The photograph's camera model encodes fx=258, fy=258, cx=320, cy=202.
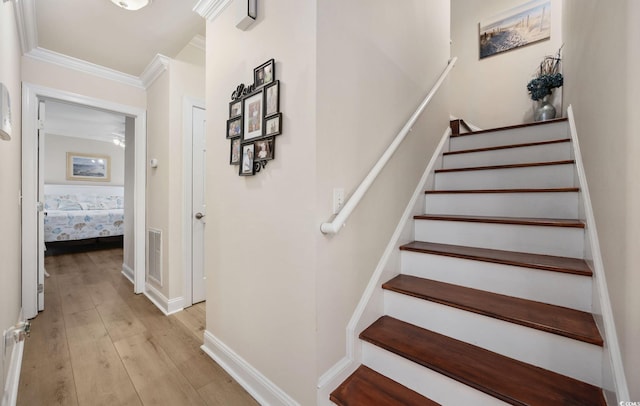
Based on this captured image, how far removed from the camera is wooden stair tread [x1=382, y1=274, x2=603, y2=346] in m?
1.03

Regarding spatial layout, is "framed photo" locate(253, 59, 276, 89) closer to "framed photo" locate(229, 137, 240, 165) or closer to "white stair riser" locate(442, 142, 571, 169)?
"framed photo" locate(229, 137, 240, 165)

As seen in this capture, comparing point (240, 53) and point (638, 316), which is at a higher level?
point (240, 53)

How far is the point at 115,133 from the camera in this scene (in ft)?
19.3

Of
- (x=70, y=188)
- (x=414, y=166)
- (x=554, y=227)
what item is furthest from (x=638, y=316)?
(x=70, y=188)

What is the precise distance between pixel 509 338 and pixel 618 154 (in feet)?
2.76

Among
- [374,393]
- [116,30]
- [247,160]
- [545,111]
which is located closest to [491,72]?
[545,111]

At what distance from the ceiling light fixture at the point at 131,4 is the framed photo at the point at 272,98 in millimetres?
1319

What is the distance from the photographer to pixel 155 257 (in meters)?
2.66

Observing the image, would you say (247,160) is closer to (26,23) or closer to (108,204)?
(26,23)

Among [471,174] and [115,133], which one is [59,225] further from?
[471,174]

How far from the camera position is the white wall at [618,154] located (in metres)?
0.78

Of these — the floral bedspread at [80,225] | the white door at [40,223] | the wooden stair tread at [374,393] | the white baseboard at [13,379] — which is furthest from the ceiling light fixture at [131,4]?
the floral bedspread at [80,225]

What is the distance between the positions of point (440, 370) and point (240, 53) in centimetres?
191

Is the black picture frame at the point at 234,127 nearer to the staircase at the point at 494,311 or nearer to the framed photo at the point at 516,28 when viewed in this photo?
the staircase at the point at 494,311
